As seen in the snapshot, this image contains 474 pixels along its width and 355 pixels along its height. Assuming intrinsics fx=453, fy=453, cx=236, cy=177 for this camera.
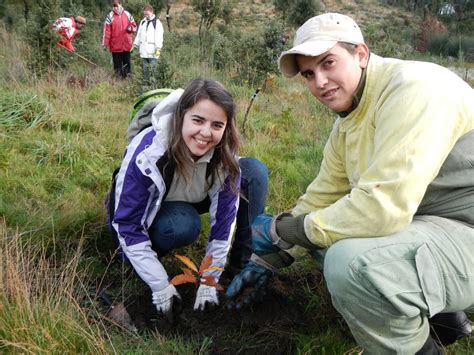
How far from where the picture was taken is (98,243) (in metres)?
2.92

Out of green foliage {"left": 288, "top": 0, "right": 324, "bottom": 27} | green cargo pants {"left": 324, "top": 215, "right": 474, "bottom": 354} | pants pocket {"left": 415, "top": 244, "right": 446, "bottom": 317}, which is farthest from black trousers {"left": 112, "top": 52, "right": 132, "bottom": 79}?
green foliage {"left": 288, "top": 0, "right": 324, "bottom": 27}

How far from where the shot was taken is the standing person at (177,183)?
2.27 m

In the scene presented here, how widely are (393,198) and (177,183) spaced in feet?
4.14

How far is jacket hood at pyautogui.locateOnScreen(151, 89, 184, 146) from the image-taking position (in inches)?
90.7

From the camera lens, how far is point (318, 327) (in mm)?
2271

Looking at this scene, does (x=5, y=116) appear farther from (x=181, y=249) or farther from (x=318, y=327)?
(x=318, y=327)

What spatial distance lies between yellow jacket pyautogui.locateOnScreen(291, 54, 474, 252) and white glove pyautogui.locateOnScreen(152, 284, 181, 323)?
0.89 m

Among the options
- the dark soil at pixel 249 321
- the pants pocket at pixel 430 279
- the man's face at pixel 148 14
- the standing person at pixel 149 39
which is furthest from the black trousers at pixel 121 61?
the pants pocket at pixel 430 279

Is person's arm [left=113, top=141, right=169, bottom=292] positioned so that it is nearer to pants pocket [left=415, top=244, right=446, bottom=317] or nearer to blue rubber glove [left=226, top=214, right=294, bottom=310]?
blue rubber glove [left=226, top=214, right=294, bottom=310]

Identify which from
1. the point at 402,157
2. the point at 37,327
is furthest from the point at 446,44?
the point at 37,327

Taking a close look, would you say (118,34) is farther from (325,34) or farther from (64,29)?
(325,34)

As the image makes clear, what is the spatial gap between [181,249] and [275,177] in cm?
135

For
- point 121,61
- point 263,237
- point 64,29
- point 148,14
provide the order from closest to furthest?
point 263,237 → point 64,29 → point 148,14 → point 121,61

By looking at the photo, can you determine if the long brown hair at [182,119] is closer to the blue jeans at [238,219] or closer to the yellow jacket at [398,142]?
the blue jeans at [238,219]
